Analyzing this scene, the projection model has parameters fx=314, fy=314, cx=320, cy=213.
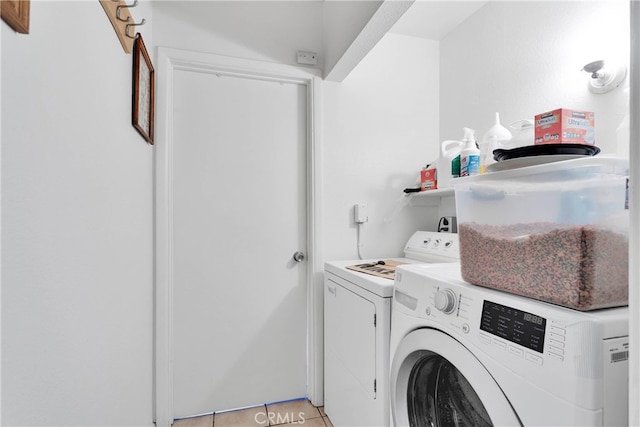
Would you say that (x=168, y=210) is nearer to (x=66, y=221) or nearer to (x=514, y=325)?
(x=66, y=221)

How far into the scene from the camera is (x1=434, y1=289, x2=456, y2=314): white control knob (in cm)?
83

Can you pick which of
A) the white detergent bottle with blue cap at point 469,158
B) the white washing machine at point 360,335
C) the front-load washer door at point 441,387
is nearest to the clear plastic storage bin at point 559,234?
the front-load washer door at point 441,387

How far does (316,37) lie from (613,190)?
182 centimetres

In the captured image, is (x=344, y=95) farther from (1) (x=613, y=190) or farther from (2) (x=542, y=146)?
(1) (x=613, y=190)

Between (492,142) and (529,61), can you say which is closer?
(492,142)

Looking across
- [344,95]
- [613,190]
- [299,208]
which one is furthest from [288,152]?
[613,190]

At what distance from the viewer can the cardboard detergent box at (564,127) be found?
1117 mm

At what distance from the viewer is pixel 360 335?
1.36 metres

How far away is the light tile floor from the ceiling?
244cm

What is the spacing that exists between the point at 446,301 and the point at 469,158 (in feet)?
3.20

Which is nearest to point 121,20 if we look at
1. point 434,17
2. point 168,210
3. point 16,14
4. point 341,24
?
point 16,14

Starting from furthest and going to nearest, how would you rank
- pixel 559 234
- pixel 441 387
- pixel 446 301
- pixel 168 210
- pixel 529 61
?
pixel 168 210 < pixel 529 61 < pixel 441 387 < pixel 446 301 < pixel 559 234
